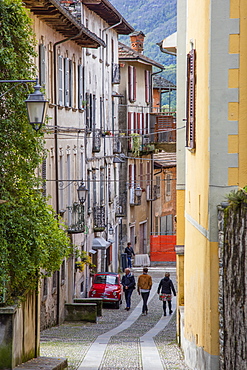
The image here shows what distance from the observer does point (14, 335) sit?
1337cm

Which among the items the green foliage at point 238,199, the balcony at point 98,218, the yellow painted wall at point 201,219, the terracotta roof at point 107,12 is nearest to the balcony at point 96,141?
the balcony at point 98,218

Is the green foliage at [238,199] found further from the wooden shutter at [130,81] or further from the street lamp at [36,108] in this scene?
the wooden shutter at [130,81]

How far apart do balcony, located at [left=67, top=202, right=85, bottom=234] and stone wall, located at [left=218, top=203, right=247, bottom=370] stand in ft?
52.1

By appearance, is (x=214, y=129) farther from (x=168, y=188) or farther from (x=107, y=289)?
(x=168, y=188)

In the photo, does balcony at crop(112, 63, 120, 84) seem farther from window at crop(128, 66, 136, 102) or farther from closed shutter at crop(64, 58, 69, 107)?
closed shutter at crop(64, 58, 69, 107)

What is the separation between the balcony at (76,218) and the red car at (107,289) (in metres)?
3.07

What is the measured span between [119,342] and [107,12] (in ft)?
71.7

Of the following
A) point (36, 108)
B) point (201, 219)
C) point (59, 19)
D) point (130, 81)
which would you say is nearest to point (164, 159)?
point (130, 81)

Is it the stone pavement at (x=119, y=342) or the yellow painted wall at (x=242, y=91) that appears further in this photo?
the stone pavement at (x=119, y=342)

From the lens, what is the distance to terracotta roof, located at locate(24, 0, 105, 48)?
22.3m

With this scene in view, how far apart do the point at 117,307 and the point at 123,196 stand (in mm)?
18759

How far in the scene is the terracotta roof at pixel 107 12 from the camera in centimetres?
3512

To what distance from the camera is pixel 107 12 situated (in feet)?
126

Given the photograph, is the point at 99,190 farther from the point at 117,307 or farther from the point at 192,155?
the point at 192,155
